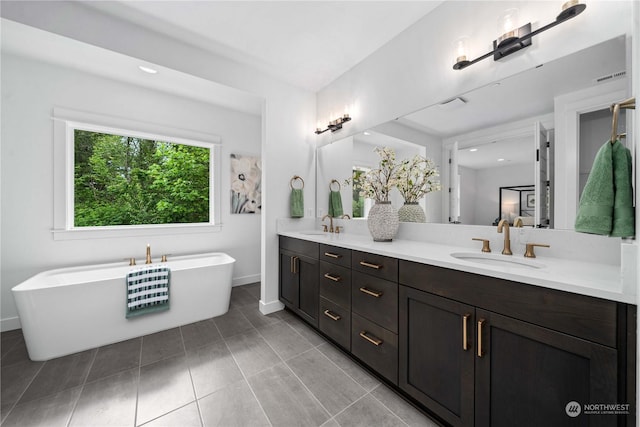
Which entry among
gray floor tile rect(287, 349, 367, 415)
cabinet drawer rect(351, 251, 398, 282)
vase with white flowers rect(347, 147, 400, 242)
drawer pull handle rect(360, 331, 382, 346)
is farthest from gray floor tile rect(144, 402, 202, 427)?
vase with white flowers rect(347, 147, 400, 242)

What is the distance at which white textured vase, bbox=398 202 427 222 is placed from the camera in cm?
198

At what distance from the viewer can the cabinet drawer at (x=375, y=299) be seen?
1440 millimetres

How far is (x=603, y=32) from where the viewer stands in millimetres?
1158

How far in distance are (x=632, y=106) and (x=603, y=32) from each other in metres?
0.65

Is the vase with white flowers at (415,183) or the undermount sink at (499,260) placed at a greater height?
the vase with white flowers at (415,183)

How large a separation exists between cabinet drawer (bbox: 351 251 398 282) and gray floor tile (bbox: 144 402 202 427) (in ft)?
4.15

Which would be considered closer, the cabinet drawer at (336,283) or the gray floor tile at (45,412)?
the gray floor tile at (45,412)

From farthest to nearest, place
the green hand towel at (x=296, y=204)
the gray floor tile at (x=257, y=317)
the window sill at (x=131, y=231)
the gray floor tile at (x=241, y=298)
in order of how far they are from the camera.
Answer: the gray floor tile at (x=241, y=298) < the green hand towel at (x=296, y=204) < the window sill at (x=131, y=231) < the gray floor tile at (x=257, y=317)

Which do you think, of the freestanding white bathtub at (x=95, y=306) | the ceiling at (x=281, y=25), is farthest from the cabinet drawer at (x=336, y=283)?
the ceiling at (x=281, y=25)

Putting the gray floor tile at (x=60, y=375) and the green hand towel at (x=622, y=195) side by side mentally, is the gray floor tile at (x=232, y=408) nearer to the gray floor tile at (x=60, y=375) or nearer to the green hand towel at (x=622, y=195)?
the gray floor tile at (x=60, y=375)

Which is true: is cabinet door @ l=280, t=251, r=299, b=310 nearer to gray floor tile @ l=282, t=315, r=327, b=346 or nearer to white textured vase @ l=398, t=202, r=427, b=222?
gray floor tile @ l=282, t=315, r=327, b=346

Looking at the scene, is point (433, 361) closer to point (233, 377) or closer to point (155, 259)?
point (233, 377)

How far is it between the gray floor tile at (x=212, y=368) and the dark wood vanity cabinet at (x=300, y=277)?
73cm
